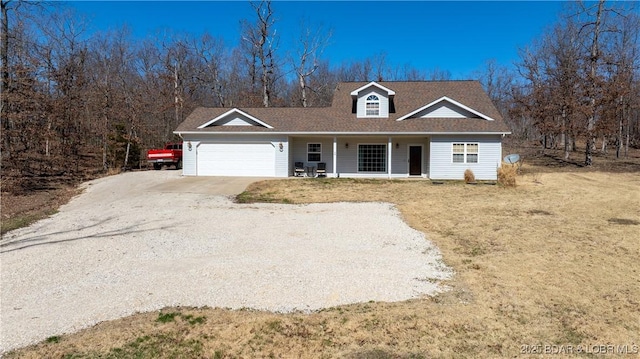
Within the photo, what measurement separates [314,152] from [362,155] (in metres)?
2.72

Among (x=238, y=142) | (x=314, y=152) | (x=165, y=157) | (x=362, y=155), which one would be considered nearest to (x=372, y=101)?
(x=362, y=155)

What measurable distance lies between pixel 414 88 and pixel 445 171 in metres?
7.18

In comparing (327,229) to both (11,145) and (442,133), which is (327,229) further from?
(11,145)

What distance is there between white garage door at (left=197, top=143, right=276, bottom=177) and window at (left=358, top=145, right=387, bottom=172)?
490 cm

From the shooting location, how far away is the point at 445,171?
19.6 metres

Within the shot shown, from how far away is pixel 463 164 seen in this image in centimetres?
1953

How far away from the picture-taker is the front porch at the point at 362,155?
68.7 ft

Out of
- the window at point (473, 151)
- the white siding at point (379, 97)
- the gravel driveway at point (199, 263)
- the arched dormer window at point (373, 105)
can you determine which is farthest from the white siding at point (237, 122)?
the window at point (473, 151)

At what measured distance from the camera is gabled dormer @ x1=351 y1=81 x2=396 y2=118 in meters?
21.1

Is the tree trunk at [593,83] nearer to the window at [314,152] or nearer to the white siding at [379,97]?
the white siding at [379,97]

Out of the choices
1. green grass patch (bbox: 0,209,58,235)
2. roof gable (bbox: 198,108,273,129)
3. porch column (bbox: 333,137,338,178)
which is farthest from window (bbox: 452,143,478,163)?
green grass patch (bbox: 0,209,58,235)

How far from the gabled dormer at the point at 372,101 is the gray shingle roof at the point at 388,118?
1.30ft

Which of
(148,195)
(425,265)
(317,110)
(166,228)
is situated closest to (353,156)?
(317,110)

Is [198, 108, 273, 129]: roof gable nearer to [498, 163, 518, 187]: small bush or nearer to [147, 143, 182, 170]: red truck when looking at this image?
[147, 143, 182, 170]: red truck
